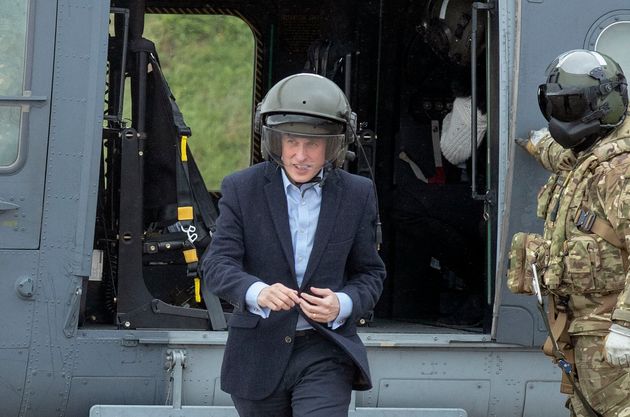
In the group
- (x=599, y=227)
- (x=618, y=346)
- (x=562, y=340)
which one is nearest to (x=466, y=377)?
(x=562, y=340)

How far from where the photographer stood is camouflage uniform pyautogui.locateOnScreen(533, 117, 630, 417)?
4.12 meters

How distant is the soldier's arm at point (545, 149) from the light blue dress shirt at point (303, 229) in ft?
4.27

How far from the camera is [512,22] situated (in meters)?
5.30

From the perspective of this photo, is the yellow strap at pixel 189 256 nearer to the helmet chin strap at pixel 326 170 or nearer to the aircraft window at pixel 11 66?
the aircraft window at pixel 11 66

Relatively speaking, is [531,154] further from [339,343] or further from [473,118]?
[339,343]

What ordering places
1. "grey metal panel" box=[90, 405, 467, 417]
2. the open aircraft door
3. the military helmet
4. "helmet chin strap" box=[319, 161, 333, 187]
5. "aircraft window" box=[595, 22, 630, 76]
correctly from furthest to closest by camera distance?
"aircraft window" box=[595, 22, 630, 76] → the open aircraft door → "grey metal panel" box=[90, 405, 467, 417] → the military helmet → "helmet chin strap" box=[319, 161, 333, 187]

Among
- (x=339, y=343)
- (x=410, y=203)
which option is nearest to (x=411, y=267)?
(x=410, y=203)

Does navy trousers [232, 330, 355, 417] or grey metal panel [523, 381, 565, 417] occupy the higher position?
navy trousers [232, 330, 355, 417]

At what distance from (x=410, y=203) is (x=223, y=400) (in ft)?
6.96

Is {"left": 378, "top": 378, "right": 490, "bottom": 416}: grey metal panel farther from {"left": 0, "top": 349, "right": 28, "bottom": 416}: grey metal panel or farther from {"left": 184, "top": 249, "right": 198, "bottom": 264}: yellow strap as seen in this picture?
{"left": 0, "top": 349, "right": 28, "bottom": 416}: grey metal panel

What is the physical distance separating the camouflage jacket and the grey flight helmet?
3.33 feet

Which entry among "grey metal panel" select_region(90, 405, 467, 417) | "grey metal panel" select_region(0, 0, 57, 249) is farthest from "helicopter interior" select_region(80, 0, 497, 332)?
"grey metal panel" select_region(90, 405, 467, 417)

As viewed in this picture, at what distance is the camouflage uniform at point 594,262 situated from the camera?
13.5 ft

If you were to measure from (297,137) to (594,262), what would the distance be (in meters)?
1.25
